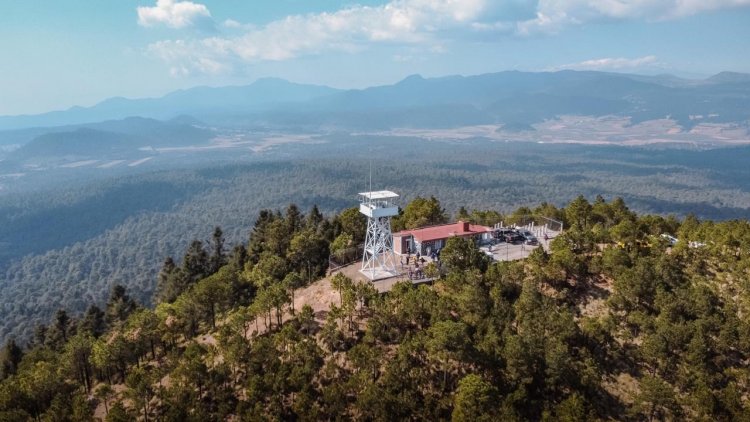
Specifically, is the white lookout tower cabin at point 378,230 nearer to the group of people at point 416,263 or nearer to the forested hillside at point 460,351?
the group of people at point 416,263

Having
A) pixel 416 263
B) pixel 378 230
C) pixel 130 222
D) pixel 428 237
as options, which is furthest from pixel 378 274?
pixel 130 222

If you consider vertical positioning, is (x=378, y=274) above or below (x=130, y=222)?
above

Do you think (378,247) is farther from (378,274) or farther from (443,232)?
(443,232)

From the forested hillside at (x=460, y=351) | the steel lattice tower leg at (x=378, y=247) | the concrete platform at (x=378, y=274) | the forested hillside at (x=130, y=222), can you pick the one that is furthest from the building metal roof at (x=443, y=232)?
the forested hillside at (x=130, y=222)

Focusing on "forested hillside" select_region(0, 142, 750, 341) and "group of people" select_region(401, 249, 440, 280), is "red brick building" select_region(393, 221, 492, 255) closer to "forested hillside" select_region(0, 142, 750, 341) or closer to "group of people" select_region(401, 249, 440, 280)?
"group of people" select_region(401, 249, 440, 280)

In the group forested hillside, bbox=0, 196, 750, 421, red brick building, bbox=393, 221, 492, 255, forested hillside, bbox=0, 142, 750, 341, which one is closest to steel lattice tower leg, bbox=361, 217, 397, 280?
red brick building, bbox=393, 221, 492, 255

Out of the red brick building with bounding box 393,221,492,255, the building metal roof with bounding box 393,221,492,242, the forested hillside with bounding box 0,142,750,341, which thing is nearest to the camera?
the red brick building with bounding box 393,221,492,255
